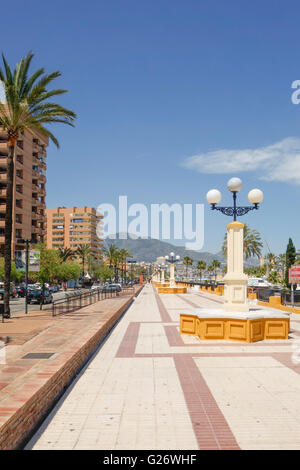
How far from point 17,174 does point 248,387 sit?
61.6 metres

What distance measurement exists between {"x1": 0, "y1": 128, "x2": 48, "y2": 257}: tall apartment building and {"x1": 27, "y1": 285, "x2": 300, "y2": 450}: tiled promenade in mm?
51268

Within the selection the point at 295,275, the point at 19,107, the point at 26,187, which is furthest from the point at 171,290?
the point at 26,187

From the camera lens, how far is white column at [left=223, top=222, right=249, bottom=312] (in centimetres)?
1254

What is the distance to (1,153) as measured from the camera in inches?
2410

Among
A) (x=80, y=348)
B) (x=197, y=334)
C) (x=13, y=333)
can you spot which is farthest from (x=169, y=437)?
(x=13, y=333)

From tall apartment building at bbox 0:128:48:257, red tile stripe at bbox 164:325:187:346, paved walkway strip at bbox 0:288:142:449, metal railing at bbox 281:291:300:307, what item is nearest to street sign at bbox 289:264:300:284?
metal railing at bbox 281:291:300:307

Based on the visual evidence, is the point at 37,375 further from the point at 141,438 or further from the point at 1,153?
the point at 1,153

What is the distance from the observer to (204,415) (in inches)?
225

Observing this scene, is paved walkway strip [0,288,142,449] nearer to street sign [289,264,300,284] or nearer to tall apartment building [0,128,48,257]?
street sign [289,264,300,284]

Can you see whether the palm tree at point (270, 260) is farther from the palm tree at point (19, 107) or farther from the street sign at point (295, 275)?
the palm tree at point (19, 107)

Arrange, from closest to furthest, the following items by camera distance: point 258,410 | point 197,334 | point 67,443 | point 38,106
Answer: point 67,443
point 258,410
point 197,334
point 38,106

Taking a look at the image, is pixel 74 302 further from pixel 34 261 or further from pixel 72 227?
pixel 72 227

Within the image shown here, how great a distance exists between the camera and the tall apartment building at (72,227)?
15112 centimetres

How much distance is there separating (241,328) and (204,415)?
6.34 m
